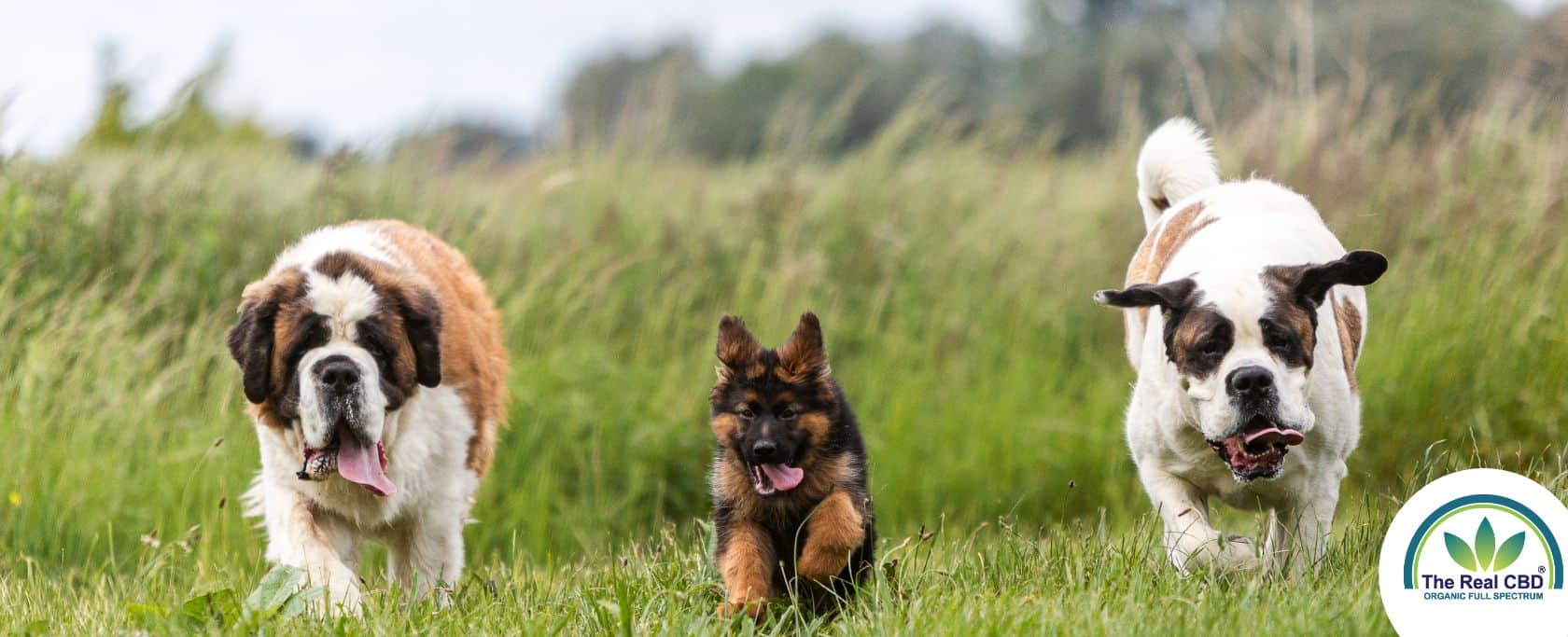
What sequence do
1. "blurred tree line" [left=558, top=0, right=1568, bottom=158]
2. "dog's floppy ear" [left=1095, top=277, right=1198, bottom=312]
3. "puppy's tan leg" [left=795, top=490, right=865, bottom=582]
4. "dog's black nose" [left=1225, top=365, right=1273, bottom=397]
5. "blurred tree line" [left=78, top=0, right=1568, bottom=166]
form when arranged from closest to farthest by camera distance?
"puppy's tan leg" [left=795, top=490, right=865, bottom=582] → "dog's black nose" [left=1225, top=365, right=1273, bottom=397] → "dog's floppy ear" [left=1095, top=277, right=1198, bottom=312] → "blurred tree line" [left=78, top=0, right=1568, bottom=166] → "blurred tree line" [left=558, top=0, right=1568, bottom=158]

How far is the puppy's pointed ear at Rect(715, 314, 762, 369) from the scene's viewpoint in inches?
166

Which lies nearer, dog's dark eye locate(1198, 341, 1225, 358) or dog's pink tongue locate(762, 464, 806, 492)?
dog's pink tongue locate(762, 464, 806, 492)

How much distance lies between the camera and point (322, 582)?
16.2 feet

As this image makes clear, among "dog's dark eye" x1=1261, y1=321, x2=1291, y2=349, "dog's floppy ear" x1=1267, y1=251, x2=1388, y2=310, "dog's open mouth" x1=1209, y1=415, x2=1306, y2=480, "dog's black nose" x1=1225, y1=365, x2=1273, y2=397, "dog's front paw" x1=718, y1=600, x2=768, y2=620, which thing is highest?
"dog's floppy ear" x1=1267, y1=251, x2=1388, y2=310

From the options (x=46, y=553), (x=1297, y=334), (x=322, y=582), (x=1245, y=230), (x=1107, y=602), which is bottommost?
(x=46, y=553)

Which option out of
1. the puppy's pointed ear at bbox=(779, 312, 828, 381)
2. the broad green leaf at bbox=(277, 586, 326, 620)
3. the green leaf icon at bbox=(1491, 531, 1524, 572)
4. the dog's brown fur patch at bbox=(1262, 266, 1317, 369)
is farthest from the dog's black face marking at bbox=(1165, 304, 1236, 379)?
the broad green leaf at bbox=(277, 586, 326, 620)

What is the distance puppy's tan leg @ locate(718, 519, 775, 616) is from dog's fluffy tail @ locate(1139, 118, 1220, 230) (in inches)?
123

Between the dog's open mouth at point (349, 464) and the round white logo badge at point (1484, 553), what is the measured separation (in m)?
3.19

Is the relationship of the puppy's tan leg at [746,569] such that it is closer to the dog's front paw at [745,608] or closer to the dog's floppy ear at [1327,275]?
the dog's front paw at [745,608]

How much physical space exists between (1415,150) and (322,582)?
8.57m

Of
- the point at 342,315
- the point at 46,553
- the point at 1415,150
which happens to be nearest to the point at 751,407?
the point at 342,315

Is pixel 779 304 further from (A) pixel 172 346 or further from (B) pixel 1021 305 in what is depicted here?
(A) pixel 172 346

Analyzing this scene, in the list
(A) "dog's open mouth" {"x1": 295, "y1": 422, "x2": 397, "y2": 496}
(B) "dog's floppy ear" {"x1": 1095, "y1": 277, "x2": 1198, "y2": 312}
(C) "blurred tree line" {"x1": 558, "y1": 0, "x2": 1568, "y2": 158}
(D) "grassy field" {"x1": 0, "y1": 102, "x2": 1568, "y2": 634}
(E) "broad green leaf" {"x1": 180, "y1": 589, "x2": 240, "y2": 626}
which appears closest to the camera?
(E) "broad green leaf" {"x1": 180, "y1": 589, "x2": 240, "y2": 626}

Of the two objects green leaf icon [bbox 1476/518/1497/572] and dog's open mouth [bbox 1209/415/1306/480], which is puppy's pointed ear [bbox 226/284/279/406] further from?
green leaf icon [bbox 1476/518/1497/572]
